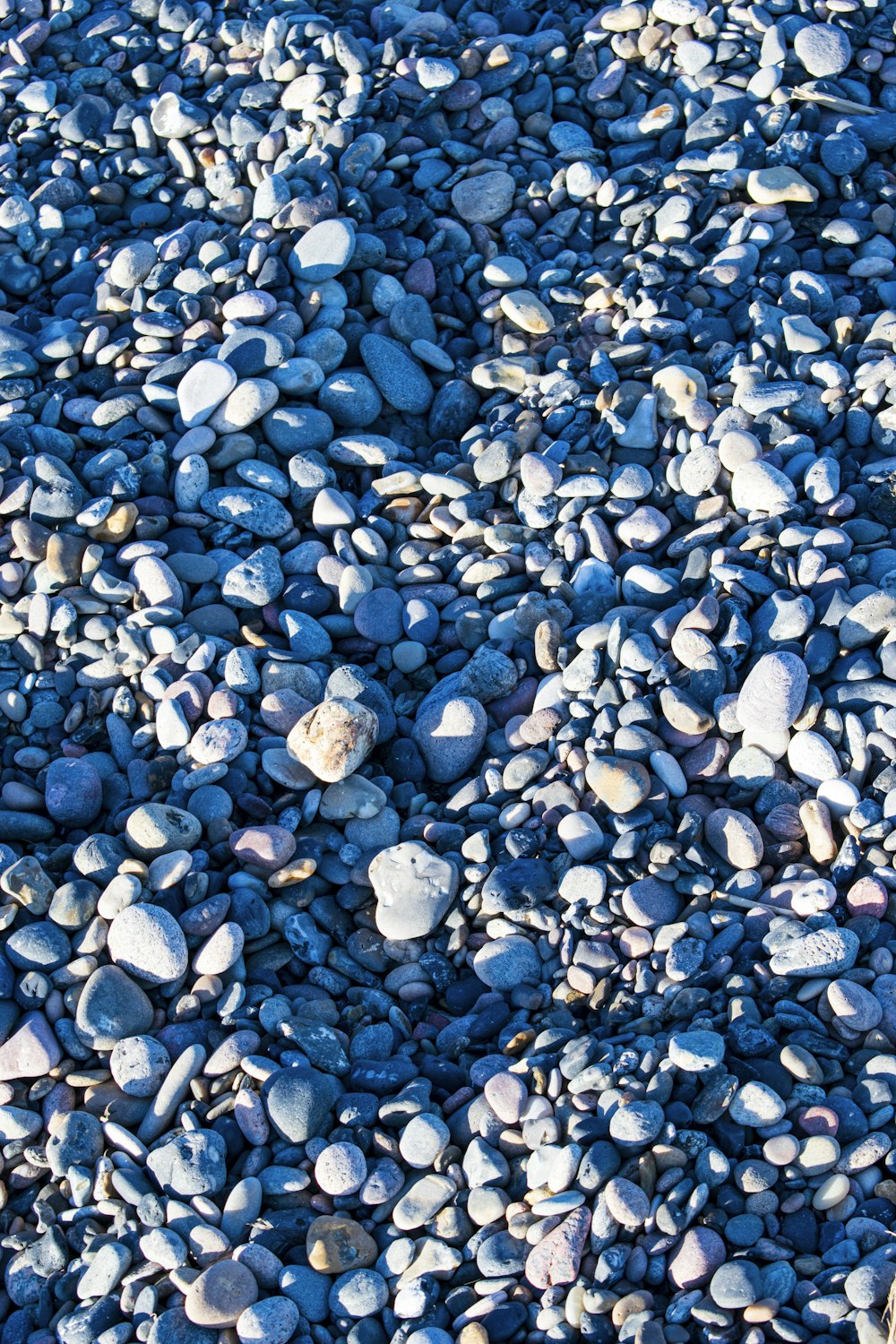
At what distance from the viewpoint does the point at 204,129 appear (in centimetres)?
409

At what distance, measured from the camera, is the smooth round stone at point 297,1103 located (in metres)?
2.26

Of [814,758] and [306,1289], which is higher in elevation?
[814,758]

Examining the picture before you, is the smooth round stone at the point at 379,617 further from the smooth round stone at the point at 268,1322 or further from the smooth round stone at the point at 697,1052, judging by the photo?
the smooth round stone at the point at 268,1322

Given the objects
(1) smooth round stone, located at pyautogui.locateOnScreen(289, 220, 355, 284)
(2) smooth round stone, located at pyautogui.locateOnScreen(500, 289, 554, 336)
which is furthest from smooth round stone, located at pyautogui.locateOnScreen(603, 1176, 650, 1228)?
(1) smooth round stone, located at pyautogui.locateOnScreen(289, 220, 355, 284)

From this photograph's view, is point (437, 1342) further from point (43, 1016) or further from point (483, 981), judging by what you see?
point (43, 1016)

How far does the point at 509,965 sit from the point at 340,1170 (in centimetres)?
56

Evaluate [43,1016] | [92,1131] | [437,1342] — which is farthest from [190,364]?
[437,1342]

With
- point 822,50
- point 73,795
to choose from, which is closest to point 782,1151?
point 73,795

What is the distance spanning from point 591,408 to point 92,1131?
7.45 feet

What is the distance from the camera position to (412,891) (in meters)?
2.60

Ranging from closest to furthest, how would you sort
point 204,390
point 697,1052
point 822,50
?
1. point 697,1052
2. point 204,390
3. point 822,50

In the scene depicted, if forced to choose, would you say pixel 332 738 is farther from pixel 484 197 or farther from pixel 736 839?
pixel 484 197

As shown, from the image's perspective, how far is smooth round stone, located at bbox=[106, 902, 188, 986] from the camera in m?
2.45

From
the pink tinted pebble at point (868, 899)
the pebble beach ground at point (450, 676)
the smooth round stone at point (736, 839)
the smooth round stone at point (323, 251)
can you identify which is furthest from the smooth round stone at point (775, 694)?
the smooth round stone at point (323, 251)
